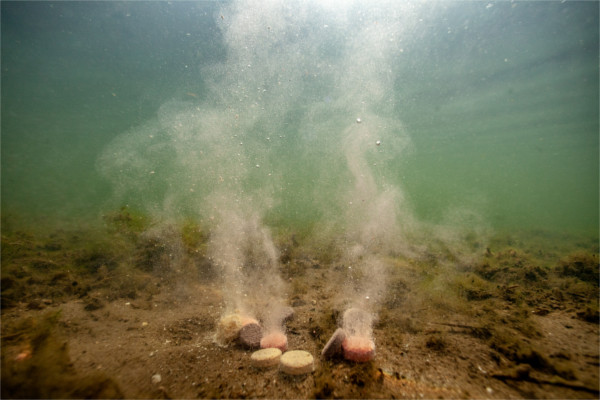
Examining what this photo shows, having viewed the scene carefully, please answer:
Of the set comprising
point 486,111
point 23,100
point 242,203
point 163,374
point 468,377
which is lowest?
point 468,377

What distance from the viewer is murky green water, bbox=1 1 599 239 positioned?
26.7 feet

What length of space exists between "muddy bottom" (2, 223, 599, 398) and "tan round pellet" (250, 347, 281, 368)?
113mm

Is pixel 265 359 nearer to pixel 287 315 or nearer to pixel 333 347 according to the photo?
pixel 333 347

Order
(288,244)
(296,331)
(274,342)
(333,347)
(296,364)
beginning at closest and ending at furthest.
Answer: (296,364)
(333,347)
(274,342)
(296,331)
(288,244)

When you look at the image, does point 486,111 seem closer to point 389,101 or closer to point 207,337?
point 389,101

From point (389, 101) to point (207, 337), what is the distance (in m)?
22.7

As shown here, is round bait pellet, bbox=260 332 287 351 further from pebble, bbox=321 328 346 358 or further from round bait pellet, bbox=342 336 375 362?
round bait pellet, bbox=342 336 375 362

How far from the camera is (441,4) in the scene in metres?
9.81

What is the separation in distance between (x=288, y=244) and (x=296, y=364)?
599 centimetres

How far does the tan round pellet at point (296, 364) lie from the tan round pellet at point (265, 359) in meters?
0.12

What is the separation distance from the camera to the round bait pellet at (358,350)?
9.77ft

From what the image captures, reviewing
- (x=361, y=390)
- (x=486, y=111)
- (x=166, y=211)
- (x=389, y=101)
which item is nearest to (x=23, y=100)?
(x=166, y=211)

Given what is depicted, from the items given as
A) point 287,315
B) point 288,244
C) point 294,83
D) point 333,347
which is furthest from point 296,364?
point 294,83

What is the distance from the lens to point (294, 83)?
1639cm
